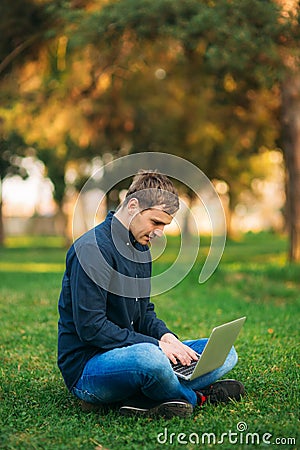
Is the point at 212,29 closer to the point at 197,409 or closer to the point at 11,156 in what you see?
the point at 197,409

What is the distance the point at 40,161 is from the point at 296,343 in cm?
2316

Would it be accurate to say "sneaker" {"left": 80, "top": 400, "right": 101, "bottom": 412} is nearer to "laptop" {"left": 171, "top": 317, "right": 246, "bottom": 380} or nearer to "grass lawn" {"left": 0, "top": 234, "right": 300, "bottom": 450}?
"grass lawn" {"left": 0, "top": 234, "right": 300, "bottom": 450}

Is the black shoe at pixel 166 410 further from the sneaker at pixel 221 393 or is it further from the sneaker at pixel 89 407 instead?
the sneaker at pixel 221 393

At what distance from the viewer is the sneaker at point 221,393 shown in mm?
4520

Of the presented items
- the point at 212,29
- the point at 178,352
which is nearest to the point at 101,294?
the point at 178,352

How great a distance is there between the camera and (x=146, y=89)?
20.4 meters

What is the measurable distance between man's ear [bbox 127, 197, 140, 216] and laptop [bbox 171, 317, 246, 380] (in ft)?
2.79

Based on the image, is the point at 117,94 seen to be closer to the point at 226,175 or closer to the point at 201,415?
the point at 226,175

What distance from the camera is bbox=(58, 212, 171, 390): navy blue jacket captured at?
163 inches

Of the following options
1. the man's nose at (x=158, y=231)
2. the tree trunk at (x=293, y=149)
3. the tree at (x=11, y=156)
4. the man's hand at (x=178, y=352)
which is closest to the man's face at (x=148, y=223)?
the man's nose at (x=158, y=231)

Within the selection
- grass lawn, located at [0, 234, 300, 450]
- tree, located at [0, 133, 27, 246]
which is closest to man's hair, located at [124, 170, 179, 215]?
grass lawn, located at [0, 234, 300, 450]

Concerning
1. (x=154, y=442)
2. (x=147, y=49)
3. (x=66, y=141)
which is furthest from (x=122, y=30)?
(x=66, y=141)

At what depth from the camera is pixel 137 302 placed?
4.50 meters

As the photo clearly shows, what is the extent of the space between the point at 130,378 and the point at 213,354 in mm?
527
